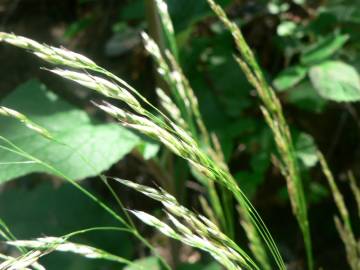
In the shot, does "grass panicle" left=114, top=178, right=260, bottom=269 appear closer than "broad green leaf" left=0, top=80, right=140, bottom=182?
Yes

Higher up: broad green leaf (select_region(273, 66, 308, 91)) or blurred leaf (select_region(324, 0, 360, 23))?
broad green leaf (select_region(273, 66, 308, 91))

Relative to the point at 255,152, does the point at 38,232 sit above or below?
above

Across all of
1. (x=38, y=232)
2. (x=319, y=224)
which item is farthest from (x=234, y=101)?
(x=38, y=232)

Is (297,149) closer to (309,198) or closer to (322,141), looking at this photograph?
(309,198)

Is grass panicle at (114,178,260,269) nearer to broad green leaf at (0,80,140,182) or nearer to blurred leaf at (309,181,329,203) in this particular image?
broad green leaf at (0,80,140,182)

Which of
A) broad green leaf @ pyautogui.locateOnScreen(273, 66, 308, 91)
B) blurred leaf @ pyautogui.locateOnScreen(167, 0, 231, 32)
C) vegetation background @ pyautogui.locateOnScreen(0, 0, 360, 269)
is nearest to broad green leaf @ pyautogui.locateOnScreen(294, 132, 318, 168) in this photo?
vegetation background @ pyautogui.locateOnScreen(0, 0, 360, 269)

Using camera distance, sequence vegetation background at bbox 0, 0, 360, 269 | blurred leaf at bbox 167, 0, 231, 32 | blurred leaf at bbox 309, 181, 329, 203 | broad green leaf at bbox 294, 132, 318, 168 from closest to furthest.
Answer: vegetation background at bbox 0, 0, 360, 269
broad green leaf at bbox 294, 132, 318, 168
blurred leaf at bbox 167, 0, 231, 32
blurred leaf at bbox 309, 181, 329, 203

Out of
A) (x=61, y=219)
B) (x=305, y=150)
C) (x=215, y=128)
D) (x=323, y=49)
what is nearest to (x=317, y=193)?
(x=305, y=150)
